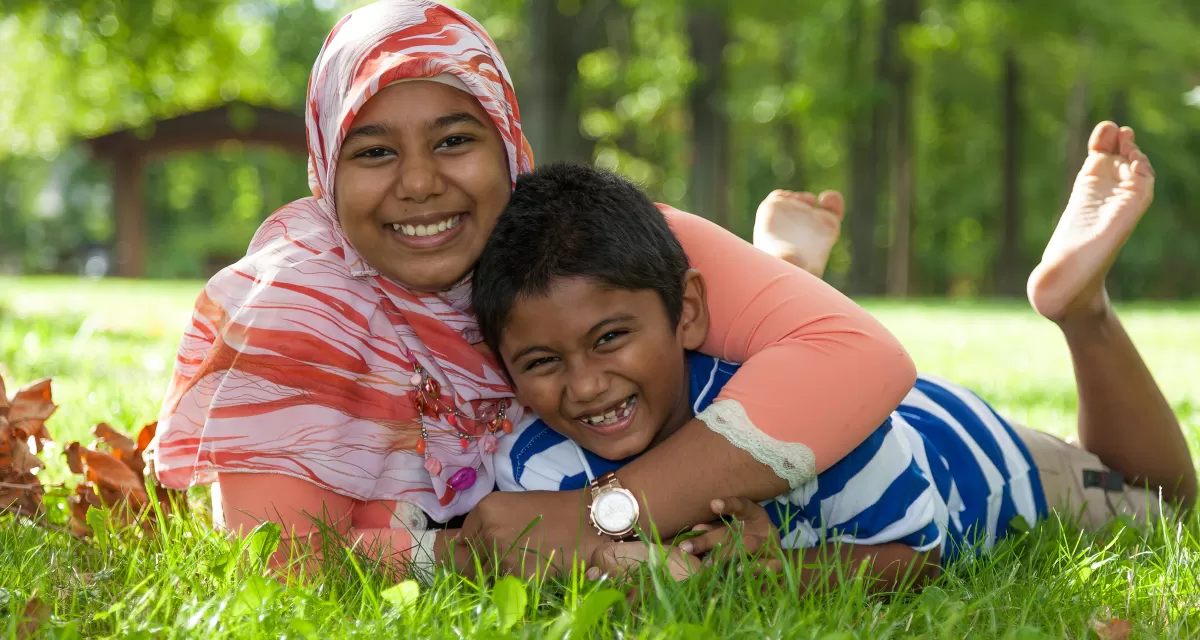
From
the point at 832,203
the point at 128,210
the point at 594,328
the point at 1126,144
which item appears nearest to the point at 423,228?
the point at 594,328

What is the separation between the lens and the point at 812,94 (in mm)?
17625

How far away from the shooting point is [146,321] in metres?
9.22

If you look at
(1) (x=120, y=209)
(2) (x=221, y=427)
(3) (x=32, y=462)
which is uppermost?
(2) (x=221, y=427)

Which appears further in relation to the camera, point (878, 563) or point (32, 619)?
point (878, 563)

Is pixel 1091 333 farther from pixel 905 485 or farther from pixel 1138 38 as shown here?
pixel 1138 38

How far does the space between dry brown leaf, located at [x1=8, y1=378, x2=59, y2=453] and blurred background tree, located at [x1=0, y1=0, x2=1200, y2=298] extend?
6336 millimetres

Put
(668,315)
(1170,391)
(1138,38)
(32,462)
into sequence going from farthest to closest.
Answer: (1138,38)
(1170,391)
(32,462)
(668,315)

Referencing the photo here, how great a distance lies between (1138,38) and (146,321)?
1539 centimetres

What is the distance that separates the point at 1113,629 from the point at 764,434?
2.39 ft

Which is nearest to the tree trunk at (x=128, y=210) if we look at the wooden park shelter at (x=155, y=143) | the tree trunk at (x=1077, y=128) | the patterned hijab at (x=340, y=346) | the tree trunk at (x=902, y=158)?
the wooden park shelter at (x=155, y=143)

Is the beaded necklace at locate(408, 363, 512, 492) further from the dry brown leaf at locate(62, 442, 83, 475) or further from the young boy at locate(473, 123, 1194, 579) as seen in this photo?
the dry brown leaf at locate(62, 442, 83, 475)

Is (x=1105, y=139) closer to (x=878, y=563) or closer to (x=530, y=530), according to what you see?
(x=878, y=563)

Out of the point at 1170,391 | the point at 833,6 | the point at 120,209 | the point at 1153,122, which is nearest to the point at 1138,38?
the point at 833,6

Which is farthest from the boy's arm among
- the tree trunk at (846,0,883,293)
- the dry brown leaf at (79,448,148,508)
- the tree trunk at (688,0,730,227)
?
the tree trunk at (846,0,883,293)
